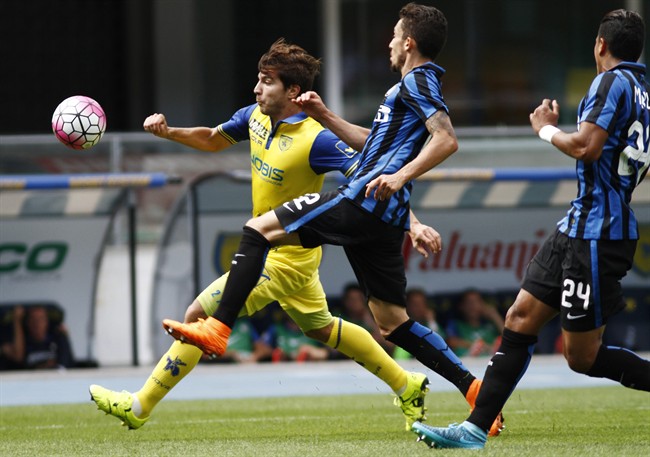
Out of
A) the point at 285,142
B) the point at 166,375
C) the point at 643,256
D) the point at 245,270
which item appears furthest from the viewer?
the point at 643,256

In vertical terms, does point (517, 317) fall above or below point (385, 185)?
below

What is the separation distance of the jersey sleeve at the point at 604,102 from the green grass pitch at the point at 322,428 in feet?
4.92

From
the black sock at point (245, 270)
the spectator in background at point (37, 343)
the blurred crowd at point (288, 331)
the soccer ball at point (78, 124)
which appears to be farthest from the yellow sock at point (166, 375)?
the spectator in background at point (37, 343)

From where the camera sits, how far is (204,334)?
240 inches

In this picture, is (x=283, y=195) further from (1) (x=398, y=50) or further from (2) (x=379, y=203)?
(1) (x=398, y=50)

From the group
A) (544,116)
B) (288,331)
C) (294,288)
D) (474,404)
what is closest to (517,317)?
(474,404)

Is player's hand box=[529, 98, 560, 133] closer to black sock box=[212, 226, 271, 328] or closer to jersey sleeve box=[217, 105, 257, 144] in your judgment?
black sock box=[212, 226, 271, 328]

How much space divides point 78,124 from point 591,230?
301 centimetres

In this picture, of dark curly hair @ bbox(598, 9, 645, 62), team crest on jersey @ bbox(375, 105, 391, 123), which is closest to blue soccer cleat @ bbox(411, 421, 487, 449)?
team crest on jersey @ bbox(375, 105, 391, 123)

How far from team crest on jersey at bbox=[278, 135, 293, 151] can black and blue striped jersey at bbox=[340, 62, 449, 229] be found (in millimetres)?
623

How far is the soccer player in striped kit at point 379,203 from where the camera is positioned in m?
6.24

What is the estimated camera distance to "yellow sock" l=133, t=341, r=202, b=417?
6883 mm

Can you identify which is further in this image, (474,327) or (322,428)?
(474,327)

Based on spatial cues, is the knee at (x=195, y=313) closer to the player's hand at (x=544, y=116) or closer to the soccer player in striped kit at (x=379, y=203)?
the soccer player in striped kit at (x=379, y=203)
